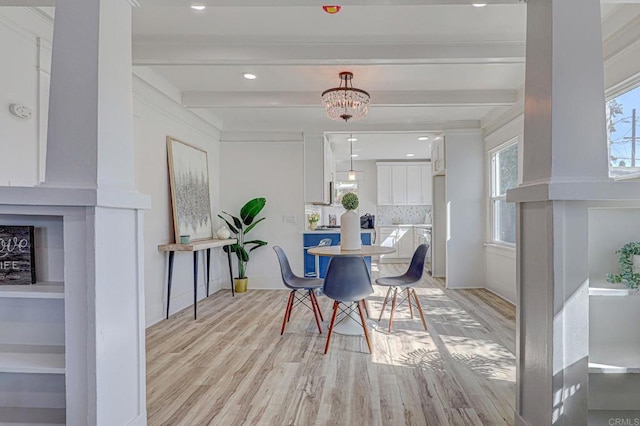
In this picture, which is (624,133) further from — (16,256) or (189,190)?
(189,190)

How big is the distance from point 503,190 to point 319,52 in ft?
11.0

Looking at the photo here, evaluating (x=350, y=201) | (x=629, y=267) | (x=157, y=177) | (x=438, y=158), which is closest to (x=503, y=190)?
(x=438, y=158)

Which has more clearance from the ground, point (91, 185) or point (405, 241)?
point (91, 185)

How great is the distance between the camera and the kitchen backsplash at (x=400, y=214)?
900 centimetres

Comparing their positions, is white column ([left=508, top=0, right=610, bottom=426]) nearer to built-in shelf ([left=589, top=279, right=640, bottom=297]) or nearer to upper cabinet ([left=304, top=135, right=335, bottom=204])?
built-in shelf ([left=589, top=279, right=640, bottom=297])

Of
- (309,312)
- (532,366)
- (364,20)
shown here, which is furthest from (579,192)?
(309,312)

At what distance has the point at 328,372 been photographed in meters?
2.57

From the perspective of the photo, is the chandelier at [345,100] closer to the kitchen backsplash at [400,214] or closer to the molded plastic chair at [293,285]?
the molded plastic chair at [293,285]

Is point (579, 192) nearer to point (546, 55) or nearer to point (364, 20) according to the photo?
point (546, 55)

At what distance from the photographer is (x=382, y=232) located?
845cm

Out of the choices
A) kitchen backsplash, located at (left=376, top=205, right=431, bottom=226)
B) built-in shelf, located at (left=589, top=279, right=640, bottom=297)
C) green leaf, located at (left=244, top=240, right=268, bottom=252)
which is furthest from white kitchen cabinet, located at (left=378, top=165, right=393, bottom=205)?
built-in shelf, located at (left=589, top=279, right=640, bottom=297)

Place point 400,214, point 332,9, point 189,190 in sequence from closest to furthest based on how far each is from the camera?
point 332,9, point 189,190, point 400,214

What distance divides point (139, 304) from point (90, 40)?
47.0 inches

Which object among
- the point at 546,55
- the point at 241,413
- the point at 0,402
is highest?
the point at 546,55
